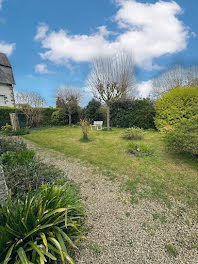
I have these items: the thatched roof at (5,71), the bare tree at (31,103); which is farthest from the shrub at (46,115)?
the thatched roof at (5,71)

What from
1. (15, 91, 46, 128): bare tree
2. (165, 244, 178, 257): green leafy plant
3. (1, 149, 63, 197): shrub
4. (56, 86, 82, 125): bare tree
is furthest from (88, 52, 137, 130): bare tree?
(165, 244, 178, 257): green leafy plant

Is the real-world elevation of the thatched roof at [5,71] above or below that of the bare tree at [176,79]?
above

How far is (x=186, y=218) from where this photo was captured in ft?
6.39

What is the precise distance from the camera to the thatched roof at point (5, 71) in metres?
15.9

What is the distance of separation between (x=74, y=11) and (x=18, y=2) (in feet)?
6.22

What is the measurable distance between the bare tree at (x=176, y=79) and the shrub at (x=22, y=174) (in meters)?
14.9

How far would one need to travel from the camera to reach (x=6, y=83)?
15.8 metres

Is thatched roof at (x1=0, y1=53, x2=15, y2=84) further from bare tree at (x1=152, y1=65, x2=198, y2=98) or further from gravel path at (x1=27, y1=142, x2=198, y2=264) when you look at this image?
gravel path at (x1=27, y1=142, x2=198, y2=264)

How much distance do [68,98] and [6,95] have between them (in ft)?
30.4

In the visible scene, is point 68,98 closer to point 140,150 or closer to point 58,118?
point 58,118

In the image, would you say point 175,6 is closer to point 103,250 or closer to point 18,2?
point 18,2

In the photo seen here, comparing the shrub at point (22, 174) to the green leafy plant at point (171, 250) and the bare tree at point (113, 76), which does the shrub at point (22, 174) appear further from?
the bare tree at point (113, 76)

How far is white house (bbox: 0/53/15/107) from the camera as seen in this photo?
15622 millimetres

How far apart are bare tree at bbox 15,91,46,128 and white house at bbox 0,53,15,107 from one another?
184 inches
